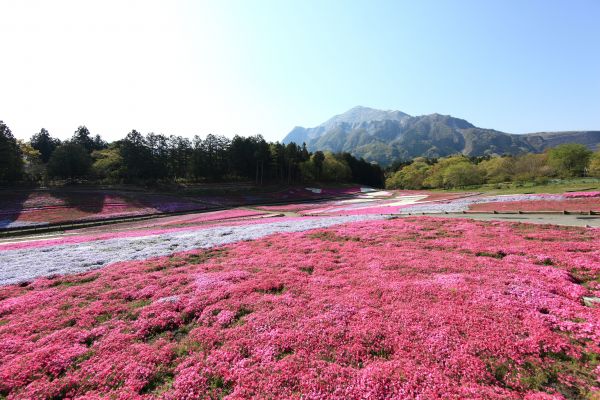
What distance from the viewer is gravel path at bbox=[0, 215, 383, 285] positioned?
48.5ft

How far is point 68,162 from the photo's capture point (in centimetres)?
6109

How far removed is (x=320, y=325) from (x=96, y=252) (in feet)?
61.6

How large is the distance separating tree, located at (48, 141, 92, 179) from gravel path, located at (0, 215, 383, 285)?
5367 cm

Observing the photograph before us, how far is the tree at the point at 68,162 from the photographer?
6053 cm

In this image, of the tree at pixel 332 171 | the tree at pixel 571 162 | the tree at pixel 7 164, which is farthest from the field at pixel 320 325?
the tree at pixel 332 171

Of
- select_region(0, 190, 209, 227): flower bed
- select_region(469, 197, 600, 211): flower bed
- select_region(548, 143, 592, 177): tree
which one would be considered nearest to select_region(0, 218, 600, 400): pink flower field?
select_region(469, 197, 600, 211): flower bed

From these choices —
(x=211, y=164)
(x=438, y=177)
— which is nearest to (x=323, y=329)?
(x=211, y=164)

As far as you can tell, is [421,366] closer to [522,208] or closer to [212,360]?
[212,360]

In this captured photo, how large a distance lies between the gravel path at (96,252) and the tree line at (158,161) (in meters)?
51.6

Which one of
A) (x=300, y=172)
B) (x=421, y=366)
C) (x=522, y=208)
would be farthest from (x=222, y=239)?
(x=300, y=172)

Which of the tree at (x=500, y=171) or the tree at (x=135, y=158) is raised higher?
the tree at (x=135, y=158)

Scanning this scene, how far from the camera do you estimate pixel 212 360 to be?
6488mm

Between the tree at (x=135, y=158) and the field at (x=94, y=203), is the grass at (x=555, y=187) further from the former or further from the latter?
the tree at (x=135, y=158)

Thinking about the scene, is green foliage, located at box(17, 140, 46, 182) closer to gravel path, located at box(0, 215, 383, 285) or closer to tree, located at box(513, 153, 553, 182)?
gravel path, located at box(0, 215, 383, 285)
